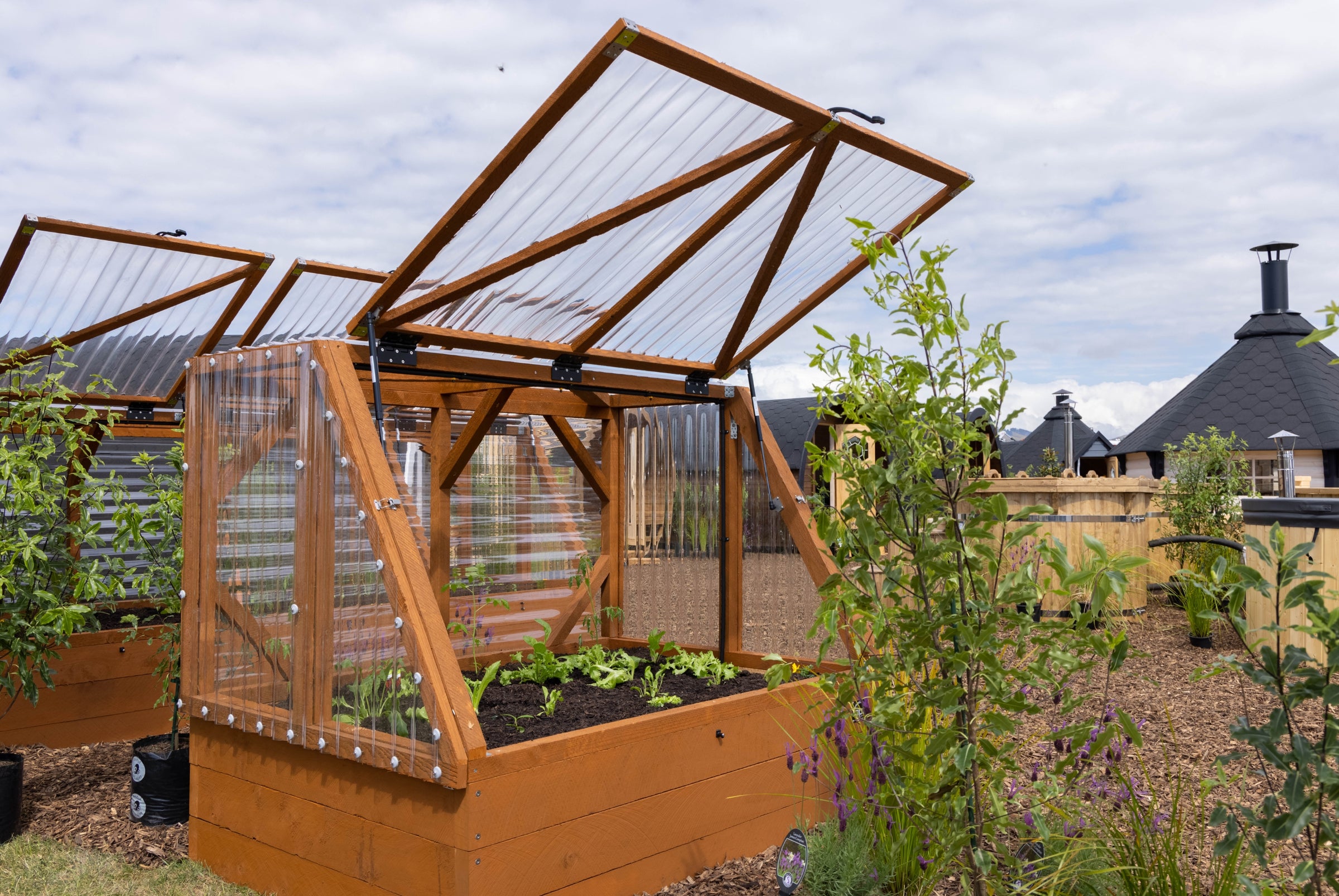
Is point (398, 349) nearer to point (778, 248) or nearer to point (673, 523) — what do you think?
point (778, 248)

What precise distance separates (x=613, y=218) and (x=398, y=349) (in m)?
0.91

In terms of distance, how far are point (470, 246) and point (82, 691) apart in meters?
4.01

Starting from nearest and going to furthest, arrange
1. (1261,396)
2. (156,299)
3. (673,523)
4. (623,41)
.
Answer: (623,41) < (673,523) < (156,299) < (1261,396)

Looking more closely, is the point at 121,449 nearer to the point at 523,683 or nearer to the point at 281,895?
the point at 523,683

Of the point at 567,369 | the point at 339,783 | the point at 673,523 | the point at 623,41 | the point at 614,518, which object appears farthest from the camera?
the point at 614,518

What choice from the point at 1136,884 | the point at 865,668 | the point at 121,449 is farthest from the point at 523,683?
the point at 121,449

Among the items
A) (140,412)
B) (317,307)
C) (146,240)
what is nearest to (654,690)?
(146,240)

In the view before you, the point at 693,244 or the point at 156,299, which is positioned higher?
the point at 156,299

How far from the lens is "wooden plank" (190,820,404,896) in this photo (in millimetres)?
3246

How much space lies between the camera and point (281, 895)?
11.3 feet

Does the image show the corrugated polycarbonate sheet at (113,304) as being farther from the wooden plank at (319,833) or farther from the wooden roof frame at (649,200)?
the wooden plank at (319,833)

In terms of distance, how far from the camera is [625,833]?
3328mm

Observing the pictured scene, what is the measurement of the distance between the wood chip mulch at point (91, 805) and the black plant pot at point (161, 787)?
52 mm

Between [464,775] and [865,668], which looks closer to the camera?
[865,668]
